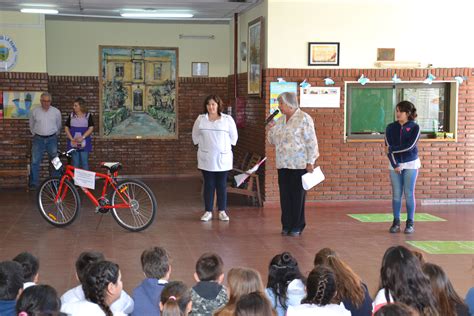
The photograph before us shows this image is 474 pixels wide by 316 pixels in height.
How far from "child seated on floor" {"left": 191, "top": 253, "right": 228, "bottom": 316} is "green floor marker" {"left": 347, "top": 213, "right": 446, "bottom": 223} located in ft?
18.0

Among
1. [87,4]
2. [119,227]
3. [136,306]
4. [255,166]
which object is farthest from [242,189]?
[136,306]

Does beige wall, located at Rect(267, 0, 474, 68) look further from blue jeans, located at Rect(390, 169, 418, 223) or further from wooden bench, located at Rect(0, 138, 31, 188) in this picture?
wooden bench, located at Rect(0, 138, 31, 188)

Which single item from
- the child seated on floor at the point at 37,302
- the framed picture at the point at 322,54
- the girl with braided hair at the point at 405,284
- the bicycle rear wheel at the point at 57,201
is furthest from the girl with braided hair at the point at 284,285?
the framed picture at the point at 322,54

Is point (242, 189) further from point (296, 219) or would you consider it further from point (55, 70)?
point (55, 70)

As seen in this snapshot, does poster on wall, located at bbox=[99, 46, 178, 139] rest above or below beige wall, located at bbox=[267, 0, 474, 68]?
below

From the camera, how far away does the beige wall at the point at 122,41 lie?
45.0 feet

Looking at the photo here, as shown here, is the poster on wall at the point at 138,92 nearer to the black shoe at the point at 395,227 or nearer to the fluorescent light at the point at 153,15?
the fluorescent light at the point at 153,15

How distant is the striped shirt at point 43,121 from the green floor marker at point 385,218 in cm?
546

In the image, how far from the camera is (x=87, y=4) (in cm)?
1141

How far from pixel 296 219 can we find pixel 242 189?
247 centimetres

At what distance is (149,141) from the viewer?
566 inches

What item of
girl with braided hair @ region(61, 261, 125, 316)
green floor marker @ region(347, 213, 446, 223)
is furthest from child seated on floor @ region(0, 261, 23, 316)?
green floor marker @ region(347, 213, 446, 223)

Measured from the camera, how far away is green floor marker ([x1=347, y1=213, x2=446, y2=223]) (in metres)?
9.53

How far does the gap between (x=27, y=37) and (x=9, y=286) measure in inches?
376
